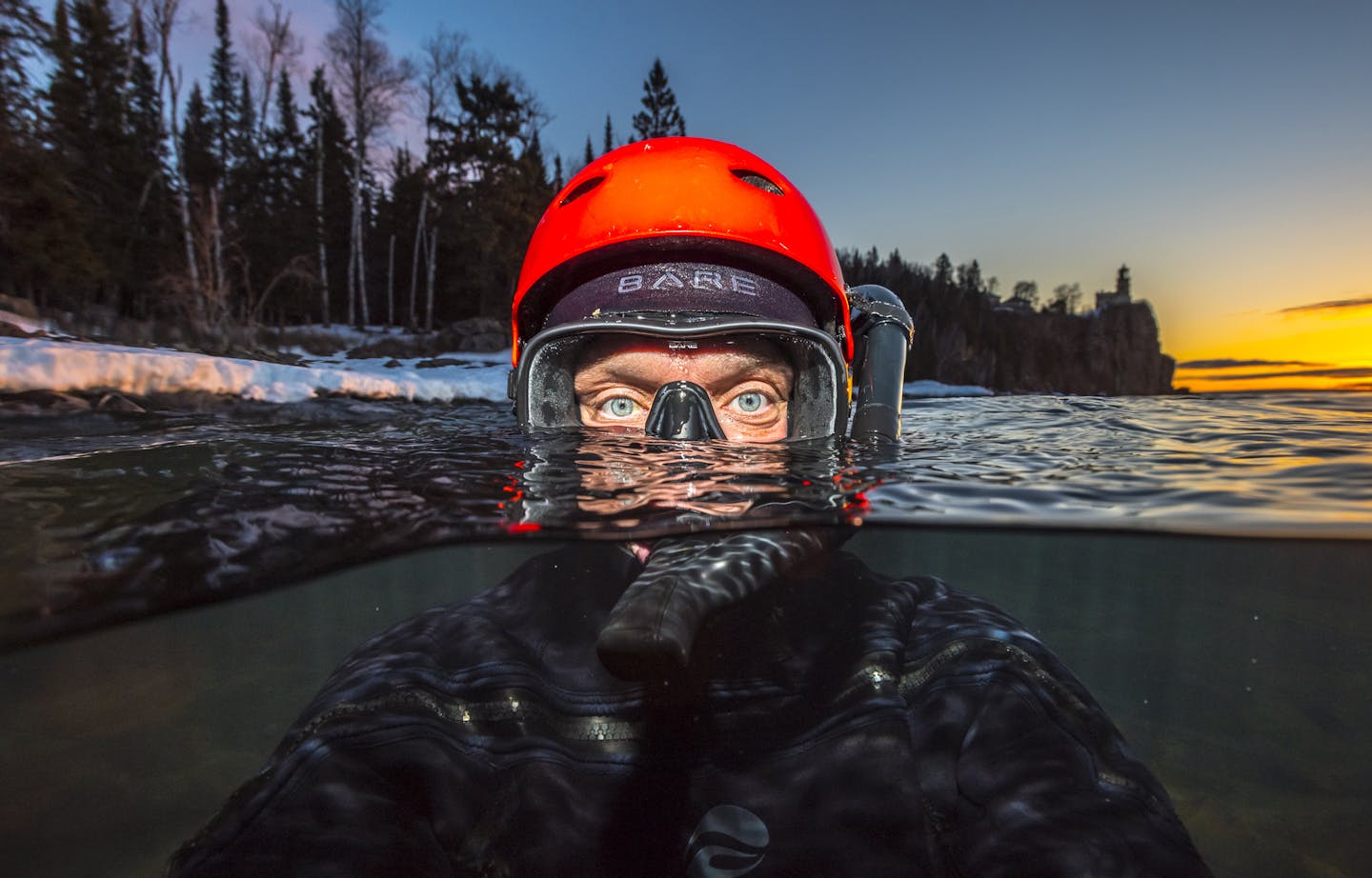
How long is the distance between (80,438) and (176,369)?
3.96 meters

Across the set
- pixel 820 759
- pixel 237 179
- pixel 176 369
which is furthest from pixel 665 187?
pixel 237 179

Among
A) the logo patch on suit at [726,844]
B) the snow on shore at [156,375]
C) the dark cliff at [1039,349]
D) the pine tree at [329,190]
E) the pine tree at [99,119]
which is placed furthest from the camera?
the dark cliff at [1039,349]

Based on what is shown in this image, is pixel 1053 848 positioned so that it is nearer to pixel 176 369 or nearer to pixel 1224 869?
pixel 1224 869

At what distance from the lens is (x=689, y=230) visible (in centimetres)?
347

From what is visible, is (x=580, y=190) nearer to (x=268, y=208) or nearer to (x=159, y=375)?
(x=159, y=375)

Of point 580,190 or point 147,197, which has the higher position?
point 147,197

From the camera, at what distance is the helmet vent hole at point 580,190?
4.09 m

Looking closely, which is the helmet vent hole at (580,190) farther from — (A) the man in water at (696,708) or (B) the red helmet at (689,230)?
(A) the man in water at (696,708)

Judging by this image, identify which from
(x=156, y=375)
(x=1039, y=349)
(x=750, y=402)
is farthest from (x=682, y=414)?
(x=1039, y=349)

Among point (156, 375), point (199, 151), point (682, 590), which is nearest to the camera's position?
point (682, 590)

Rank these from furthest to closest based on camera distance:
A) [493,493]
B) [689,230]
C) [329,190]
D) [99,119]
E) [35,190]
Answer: [329,190], [99,119], [35,190], [689,230], [493,493]

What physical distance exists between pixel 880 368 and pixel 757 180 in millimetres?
1528

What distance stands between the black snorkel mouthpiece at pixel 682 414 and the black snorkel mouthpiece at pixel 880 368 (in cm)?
105

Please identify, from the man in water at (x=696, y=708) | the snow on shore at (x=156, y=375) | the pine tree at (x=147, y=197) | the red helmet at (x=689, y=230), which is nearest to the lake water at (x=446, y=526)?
the man in water at (x=696, y=708)
